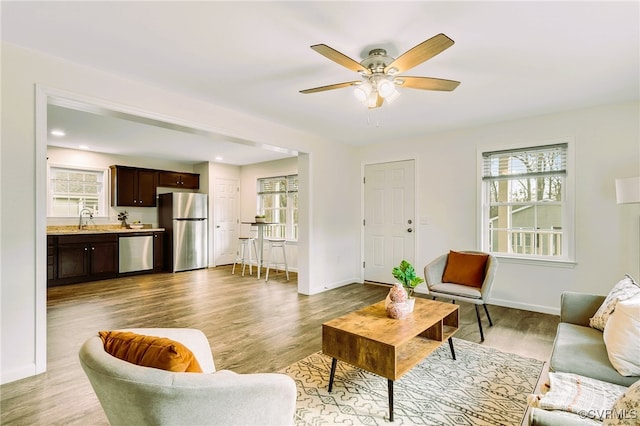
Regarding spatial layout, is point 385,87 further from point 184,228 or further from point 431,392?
point 184,228

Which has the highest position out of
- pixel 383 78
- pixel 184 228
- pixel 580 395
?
pixel 383 78

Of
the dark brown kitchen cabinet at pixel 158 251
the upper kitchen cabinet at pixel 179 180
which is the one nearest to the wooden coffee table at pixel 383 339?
the dark brown kitchen cabinet at pixel 158 251

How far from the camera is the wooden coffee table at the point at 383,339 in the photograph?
1816 mm

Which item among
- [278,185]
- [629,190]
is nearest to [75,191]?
[278,185]

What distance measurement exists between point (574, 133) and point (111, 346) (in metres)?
4.73

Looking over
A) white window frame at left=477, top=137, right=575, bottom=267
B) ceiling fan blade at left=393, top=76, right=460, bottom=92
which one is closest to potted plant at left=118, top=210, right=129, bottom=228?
ceiling fan blade at left=393, top=76, right=460, bottom=92

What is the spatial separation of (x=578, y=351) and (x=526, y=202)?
2675 mm

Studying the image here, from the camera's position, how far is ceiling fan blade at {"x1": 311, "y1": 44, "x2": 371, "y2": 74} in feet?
5.80

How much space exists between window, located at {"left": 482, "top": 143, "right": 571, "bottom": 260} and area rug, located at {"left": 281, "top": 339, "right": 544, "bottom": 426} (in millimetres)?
1903

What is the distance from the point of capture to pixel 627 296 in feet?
6.11

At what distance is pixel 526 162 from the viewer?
3963mm

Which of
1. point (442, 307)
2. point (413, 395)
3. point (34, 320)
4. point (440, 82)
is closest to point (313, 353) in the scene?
point (413, 395)

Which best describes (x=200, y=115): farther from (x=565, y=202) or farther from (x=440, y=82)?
(x=565, y=202)

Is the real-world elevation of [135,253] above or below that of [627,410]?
below
